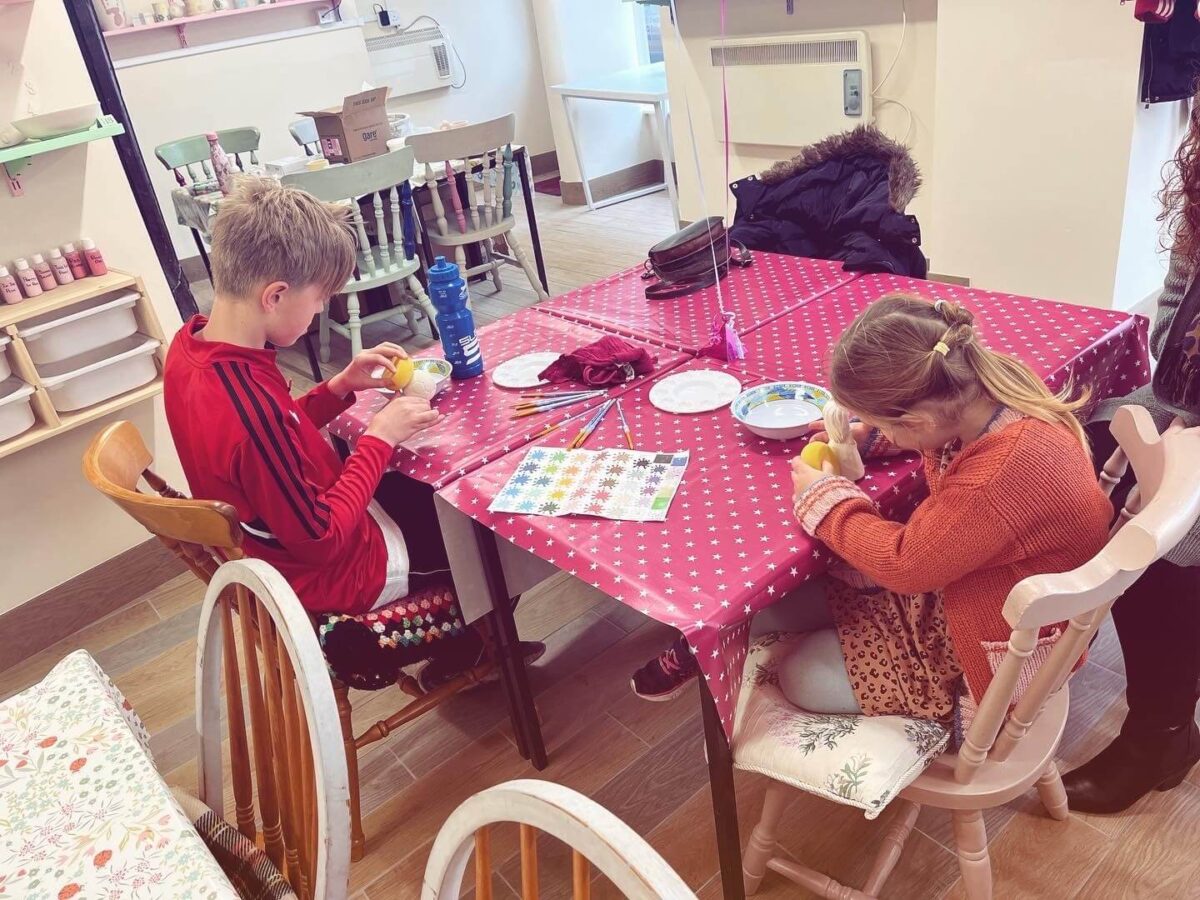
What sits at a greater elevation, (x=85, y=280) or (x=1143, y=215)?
(x=85, y=280)

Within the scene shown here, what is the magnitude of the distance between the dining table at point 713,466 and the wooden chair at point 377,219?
148cm

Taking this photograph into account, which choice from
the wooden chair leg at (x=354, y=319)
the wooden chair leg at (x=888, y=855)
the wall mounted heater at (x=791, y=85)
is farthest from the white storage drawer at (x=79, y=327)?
the wall mounted heater at (x=791, y=85)

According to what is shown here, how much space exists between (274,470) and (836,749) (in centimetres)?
86

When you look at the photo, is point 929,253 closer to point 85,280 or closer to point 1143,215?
point 1143,215

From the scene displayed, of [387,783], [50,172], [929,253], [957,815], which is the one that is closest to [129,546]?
[50,172]

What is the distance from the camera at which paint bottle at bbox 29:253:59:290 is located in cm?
209

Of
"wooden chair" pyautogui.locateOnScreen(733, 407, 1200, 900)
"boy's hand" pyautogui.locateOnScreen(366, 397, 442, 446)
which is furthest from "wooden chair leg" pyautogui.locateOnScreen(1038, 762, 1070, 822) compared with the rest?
"boy's hand" pyautogui.locateOnScreen(366, 397, 442, 446)

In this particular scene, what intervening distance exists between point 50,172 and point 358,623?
1437mm

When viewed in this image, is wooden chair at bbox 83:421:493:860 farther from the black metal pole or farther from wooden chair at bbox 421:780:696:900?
the black metal pole

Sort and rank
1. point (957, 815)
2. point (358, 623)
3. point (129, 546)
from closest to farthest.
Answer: point (957, 815) → point (358, 623) → point (129, 546)

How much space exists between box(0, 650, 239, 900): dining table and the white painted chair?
3.7 inches

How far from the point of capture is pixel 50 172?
6.98 ft

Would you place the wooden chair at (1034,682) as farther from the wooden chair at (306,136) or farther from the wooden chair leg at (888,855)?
the wooden chair at (306,136)

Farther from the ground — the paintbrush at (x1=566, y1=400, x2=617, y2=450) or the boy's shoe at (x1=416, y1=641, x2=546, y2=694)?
the paintbrush at (x1=566, y1=400, x2=617, y2=450)
